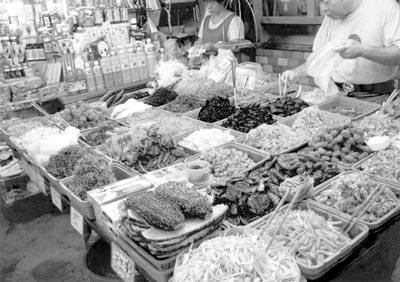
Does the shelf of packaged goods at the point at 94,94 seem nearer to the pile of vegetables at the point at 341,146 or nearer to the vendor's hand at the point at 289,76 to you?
the vendor's hand at the point at 289,76

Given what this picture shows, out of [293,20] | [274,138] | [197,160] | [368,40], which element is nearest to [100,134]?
[197,160]

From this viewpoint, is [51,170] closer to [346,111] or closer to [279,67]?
[346,111]

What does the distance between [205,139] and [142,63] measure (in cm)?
237

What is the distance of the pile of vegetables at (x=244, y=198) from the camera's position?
76.4 inches

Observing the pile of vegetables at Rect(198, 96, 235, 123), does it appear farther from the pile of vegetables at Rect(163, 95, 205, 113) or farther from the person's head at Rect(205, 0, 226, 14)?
the person's head at Rect(205, 0, 226, 14)

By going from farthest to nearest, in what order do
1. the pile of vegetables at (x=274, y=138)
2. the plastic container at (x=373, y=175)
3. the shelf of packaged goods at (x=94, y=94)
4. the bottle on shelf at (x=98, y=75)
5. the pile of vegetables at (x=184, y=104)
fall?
the bottle on shelf at (x=98, y=75) < the shelf of packaged goods at (x=94, y=94) < the pile of vegetables at (x=184, y=104) < the pile of vegetables at (x=274, y=138) < the plastic container at (x=373, y=175)

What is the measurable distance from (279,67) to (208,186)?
4011mm

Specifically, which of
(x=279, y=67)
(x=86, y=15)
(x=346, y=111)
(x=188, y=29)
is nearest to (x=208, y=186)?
(x=346, y=111)

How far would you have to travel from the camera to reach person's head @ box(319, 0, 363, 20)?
130 inches

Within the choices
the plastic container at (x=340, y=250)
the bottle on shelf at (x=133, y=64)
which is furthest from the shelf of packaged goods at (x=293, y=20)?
the plastic container at (x=340, y=250)

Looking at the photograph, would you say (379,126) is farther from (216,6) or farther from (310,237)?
(216,6)

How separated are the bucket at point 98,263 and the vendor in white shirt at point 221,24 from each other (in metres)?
3.27

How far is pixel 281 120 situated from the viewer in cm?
309

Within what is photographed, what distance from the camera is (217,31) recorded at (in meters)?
5.46
